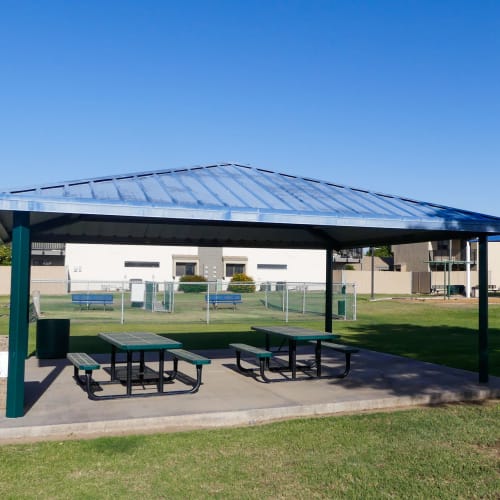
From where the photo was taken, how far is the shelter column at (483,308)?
9.69 m

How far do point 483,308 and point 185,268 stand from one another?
4664 centimetres

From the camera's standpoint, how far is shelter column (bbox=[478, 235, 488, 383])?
31.8 ft

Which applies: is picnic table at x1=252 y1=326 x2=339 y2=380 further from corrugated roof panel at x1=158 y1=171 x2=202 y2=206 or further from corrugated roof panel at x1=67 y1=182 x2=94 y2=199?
corrugated roof panel at x1=67 y1=182 x2=94 y2=199

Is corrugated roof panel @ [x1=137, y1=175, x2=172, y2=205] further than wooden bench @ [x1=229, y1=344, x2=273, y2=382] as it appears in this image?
No

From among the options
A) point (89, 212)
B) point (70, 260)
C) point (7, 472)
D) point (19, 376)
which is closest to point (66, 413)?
point (19, 376)

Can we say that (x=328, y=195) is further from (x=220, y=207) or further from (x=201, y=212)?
(x=201, y=212)

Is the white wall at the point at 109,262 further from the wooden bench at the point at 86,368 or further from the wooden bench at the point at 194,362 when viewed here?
the wooden bench at the point at 194,362

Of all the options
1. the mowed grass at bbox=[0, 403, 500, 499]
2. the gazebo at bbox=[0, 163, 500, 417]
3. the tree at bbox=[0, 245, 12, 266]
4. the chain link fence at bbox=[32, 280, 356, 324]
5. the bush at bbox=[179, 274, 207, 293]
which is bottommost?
the mowed grass at bbox=[0, 403, 500, 499]

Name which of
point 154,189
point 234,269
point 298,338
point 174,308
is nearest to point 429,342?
point 298,338

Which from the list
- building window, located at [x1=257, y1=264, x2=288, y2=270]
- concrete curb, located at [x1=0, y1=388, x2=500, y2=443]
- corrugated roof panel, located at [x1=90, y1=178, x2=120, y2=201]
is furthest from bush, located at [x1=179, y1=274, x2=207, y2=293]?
concrete curb, located at [x1=0, y1=388, x2=500, y2=443]

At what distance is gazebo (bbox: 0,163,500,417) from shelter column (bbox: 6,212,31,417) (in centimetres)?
1

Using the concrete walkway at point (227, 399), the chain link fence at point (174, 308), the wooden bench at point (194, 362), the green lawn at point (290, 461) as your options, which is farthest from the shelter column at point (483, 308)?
the chain link fence at point (174, 308)

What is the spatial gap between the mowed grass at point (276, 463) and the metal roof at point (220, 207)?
269 centimetres

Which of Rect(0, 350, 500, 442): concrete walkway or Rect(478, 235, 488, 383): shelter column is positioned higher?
Rect(478, 235, 488, 383): shelter column
